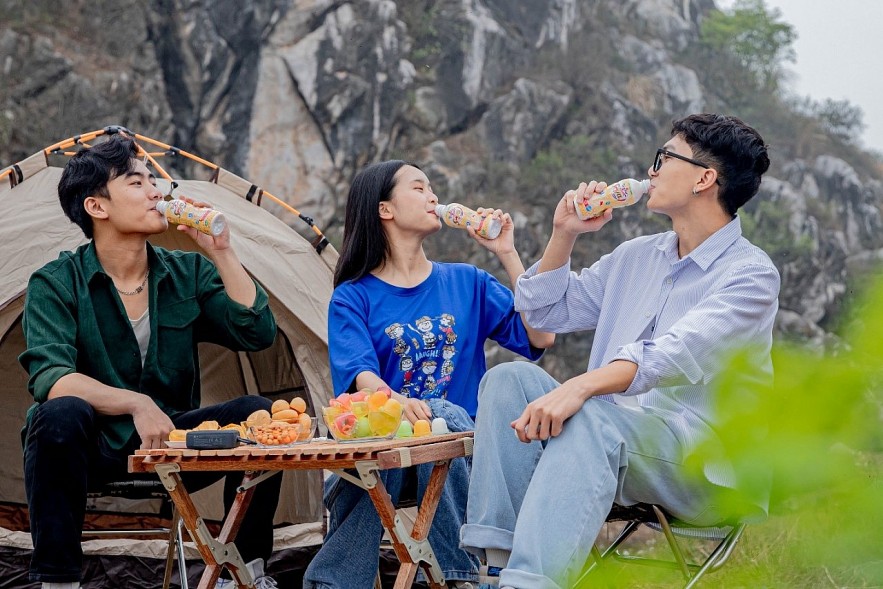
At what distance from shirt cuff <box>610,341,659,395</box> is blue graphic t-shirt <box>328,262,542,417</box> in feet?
2.64

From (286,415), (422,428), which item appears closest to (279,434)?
(286,415)

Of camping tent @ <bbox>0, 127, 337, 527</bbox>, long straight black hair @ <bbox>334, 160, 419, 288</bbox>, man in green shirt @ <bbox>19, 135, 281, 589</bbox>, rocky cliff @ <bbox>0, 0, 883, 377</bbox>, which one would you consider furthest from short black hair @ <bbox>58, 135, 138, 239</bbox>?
rocky cliff @ <bbox>0, 0, 883, 377</bbox>

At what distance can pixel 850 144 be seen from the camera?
2288cm

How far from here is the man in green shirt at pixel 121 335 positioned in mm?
2219

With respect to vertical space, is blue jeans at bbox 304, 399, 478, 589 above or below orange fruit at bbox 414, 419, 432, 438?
below

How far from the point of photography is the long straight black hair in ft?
8.80

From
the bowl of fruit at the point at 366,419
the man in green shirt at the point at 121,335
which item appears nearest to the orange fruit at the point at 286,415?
the bowl of fruit at the point at 366,419

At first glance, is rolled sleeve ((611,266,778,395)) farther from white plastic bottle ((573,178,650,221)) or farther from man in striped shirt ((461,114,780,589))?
white plastic bottle ((573,178,650,221))

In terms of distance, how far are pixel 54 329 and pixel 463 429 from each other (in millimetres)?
1050

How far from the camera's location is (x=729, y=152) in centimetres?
213

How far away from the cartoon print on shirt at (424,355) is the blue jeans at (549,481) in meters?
0.61

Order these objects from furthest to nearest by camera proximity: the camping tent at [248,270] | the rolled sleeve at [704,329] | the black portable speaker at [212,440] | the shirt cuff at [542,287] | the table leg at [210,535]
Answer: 1. the camping tent at [248,270]
2. the shirt cuff at [542,287]
3. the table leg at [210,535]
4. the black portable speaker at [212,440]
5. the rolled sleeve at [704,329]

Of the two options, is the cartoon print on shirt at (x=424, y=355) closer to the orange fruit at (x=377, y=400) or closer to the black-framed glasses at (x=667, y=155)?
the orange fruit at (x=377, y=400)

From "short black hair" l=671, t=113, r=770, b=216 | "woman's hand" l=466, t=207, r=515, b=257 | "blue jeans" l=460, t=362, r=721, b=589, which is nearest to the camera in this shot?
"blue jeans" l=460, t=362, r=721, b=589
